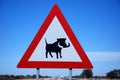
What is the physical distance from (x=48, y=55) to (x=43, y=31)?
509mm

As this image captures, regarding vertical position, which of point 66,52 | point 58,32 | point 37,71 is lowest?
point 37,71

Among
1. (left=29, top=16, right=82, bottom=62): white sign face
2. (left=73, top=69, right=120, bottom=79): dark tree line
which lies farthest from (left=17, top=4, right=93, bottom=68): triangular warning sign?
(left=73, top=69, right=120, bottom=79): dark tree line

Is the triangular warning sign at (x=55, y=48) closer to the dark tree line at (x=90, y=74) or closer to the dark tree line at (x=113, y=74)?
the dark tree line at (x=90, y=74)

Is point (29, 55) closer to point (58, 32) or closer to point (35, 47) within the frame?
point (35, 47)

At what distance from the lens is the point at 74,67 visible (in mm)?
5430

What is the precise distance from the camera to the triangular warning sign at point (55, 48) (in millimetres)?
5453

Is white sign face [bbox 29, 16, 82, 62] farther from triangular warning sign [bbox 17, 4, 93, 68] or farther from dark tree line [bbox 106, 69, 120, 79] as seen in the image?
dark tree line [bbox 106, 69, 120, 79]

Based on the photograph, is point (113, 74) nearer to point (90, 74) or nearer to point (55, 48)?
point (90, 74)

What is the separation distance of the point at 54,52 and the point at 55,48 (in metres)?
0.09

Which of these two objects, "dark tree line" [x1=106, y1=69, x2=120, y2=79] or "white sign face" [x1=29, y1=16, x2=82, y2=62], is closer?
"white sign face" [x1=29, y1=16, x2=82, y2=62]

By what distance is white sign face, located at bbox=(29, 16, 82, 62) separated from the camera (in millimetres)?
5461

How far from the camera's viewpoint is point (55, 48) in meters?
5.52

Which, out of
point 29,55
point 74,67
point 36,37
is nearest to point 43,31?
point 36,37

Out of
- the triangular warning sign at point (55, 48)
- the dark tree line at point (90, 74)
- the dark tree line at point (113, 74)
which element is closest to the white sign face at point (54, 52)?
the triangular warning sign at point (55, 48)
